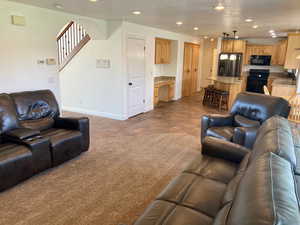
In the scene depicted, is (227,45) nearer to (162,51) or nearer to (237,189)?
(162,51)

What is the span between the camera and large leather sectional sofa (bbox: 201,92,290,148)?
3.50 metres

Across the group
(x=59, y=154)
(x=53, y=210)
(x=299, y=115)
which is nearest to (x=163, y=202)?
(x=53, y=210)

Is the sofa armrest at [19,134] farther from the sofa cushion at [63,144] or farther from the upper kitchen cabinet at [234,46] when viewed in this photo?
the upper kitchen cabinet at [234,46]

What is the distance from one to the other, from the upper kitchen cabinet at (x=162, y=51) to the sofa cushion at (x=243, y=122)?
4.07 meters

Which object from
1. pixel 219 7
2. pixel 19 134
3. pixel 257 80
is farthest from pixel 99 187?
pixel 257 80

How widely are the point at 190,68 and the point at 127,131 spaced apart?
209 inches

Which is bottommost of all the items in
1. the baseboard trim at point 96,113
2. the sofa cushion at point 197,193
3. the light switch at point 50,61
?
the baseboard trim at point 96,113

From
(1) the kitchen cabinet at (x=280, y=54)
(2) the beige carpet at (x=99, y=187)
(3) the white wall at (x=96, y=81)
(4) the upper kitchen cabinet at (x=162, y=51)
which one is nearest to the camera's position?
(2) the beige carpet at (x=99, y=187)

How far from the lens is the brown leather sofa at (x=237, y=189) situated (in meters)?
0.94

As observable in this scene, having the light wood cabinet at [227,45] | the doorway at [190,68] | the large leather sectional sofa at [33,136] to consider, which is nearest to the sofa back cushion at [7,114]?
the large leather sectional sofa at [33,136]

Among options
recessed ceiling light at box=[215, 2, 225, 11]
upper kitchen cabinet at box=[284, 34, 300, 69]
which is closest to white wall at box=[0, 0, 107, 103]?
recessed ceiling light at box=[215, 2, 225, 11]

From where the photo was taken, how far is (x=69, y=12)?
14.4 feet

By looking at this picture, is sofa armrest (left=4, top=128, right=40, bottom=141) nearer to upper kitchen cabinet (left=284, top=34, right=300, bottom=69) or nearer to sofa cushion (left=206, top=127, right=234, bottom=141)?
sofa cushion (left=206, top=127, right=234, bottom=141)

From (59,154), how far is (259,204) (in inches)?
113
